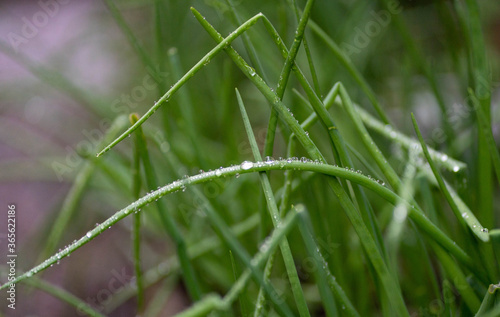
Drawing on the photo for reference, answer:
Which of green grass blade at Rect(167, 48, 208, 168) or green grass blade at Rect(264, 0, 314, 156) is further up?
green grass blade at Rect(167, 48, 208, 168)

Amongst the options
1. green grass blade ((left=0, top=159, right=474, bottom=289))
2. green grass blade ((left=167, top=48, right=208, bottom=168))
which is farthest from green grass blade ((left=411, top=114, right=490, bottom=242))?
green grass blade ((left=167, top=48, right=208, bottom=168))

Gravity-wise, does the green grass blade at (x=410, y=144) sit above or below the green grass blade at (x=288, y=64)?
below

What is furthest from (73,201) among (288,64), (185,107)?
(288,64)

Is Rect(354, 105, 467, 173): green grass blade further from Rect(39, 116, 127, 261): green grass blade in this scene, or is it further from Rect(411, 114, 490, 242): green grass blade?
Rect(39, 116, 127, 261): green grass blade

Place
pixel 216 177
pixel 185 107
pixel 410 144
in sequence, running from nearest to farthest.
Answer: pixel 216 177, pixel 410 144, pixel 185 107

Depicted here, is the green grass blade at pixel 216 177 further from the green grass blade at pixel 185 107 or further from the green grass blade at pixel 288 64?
the green grass blade at pixel 185 107

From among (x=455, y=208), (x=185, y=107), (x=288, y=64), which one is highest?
(x=185, y=107)

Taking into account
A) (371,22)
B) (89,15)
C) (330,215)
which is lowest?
(330,215)

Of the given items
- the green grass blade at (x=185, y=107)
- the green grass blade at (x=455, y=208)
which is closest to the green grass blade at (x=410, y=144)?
the green grass blade at (x=455, y=208)

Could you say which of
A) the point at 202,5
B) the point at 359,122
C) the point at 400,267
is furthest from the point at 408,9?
the point at 359,122

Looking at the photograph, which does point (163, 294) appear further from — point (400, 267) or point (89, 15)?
point (89, 15)

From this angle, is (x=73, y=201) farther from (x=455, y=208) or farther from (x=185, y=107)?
(x=455, y=208)
